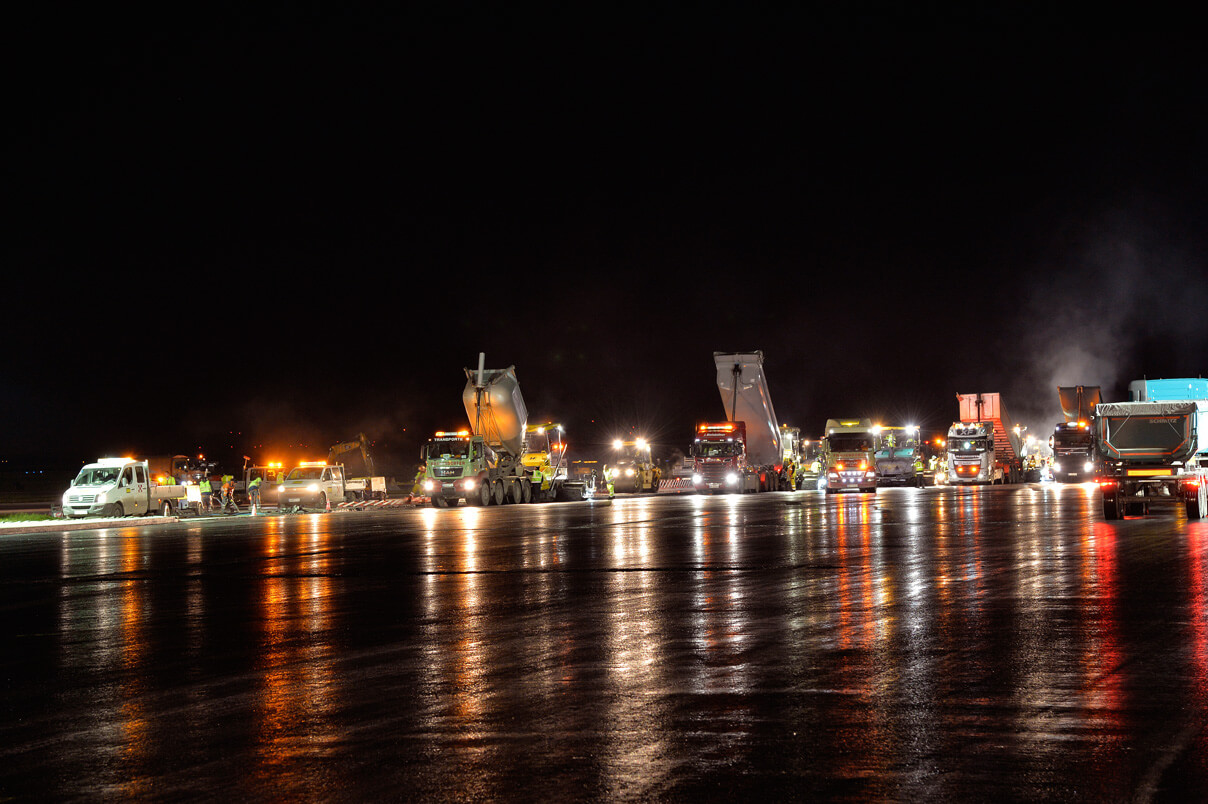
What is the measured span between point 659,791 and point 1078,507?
29.7 metres

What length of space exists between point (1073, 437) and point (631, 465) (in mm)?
20656

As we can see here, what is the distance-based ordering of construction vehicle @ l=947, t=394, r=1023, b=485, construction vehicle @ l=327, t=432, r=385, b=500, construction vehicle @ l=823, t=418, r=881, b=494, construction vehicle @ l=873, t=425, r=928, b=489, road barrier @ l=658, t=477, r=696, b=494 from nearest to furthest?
construction vehicle @ l=327, t=432, r=385, b=500 < construction vehicle @ l=823, t=418, r=881, b=494 < construction vehicle @ l=873, t=425, r=928, b=489 < road barrier @ l=658, t=477, r=696, b=494 < construction vehicle @ l=947, t=394, r=1023, b=485

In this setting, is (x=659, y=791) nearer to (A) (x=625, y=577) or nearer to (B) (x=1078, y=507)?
(A) (x=625, y=577)

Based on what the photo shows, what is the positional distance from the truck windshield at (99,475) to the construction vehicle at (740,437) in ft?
72.3

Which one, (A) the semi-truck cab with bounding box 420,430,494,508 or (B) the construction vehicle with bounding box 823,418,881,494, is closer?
(A) the semi-truck cab with bounding box 420,430,494,508

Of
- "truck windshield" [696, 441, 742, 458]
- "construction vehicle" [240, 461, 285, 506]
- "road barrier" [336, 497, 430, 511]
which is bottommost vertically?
"road barrier" [336, 497, 430, 511]

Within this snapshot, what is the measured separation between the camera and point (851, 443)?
167 ft

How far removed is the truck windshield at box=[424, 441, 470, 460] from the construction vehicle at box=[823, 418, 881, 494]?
673 inches

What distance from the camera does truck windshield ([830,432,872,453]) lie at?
5078 centimetres

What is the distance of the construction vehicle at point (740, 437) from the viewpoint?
162ft

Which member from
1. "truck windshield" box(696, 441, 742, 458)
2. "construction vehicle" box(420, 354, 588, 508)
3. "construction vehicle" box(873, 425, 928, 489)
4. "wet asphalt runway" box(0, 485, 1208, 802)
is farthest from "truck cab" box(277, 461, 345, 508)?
"construction vehicle" box(873, 425, 928, 489)

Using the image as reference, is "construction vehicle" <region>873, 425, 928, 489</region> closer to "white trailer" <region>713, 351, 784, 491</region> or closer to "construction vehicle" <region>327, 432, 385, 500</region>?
"white trailer" <region>713, 351, 784, 491</region>

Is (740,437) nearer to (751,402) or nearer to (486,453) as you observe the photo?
(751,402)

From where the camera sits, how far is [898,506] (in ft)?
117
